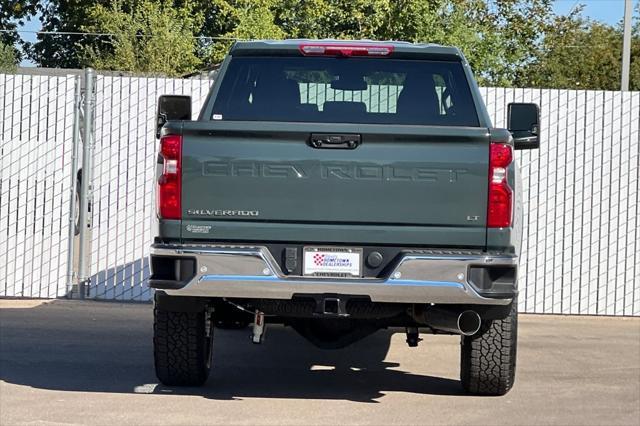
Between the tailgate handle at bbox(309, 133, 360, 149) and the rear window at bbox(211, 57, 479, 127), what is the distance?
66 cm

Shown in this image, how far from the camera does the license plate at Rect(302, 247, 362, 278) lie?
767 cm

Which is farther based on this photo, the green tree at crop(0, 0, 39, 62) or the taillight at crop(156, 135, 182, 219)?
the green tree at crop(0, 0, 39, 62)

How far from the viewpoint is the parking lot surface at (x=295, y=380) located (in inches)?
311

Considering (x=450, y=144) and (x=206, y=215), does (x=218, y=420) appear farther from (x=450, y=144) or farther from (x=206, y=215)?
(x=450, y=144)

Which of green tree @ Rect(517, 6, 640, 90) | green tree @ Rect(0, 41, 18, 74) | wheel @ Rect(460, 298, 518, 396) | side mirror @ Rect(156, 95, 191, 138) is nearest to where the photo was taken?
wheel @ Rect(460, 298, 518, 396)

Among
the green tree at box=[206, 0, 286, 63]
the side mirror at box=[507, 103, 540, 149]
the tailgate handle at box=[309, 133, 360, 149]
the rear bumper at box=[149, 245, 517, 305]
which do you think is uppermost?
the green tree at box=[206, 0, 286, 63]

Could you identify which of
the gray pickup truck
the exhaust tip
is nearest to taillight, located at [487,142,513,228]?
the gray pickup truck

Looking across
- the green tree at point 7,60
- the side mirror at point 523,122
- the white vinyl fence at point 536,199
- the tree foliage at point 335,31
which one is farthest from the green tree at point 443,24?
the side mirror at point 523,122

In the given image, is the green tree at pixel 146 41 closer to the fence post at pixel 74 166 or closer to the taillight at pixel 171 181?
the fence post at pixel 74 166

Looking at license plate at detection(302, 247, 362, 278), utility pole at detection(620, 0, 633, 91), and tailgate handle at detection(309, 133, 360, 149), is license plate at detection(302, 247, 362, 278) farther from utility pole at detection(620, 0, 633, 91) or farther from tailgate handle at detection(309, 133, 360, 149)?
utility pole at detection(620, 0, 633, 91)

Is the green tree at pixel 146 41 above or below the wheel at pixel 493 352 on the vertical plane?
above

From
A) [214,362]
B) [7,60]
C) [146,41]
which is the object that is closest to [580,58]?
[146,41]

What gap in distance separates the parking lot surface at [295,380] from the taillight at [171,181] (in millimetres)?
1204

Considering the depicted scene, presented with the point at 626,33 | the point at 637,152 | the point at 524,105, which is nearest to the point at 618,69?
the point at 626,33
